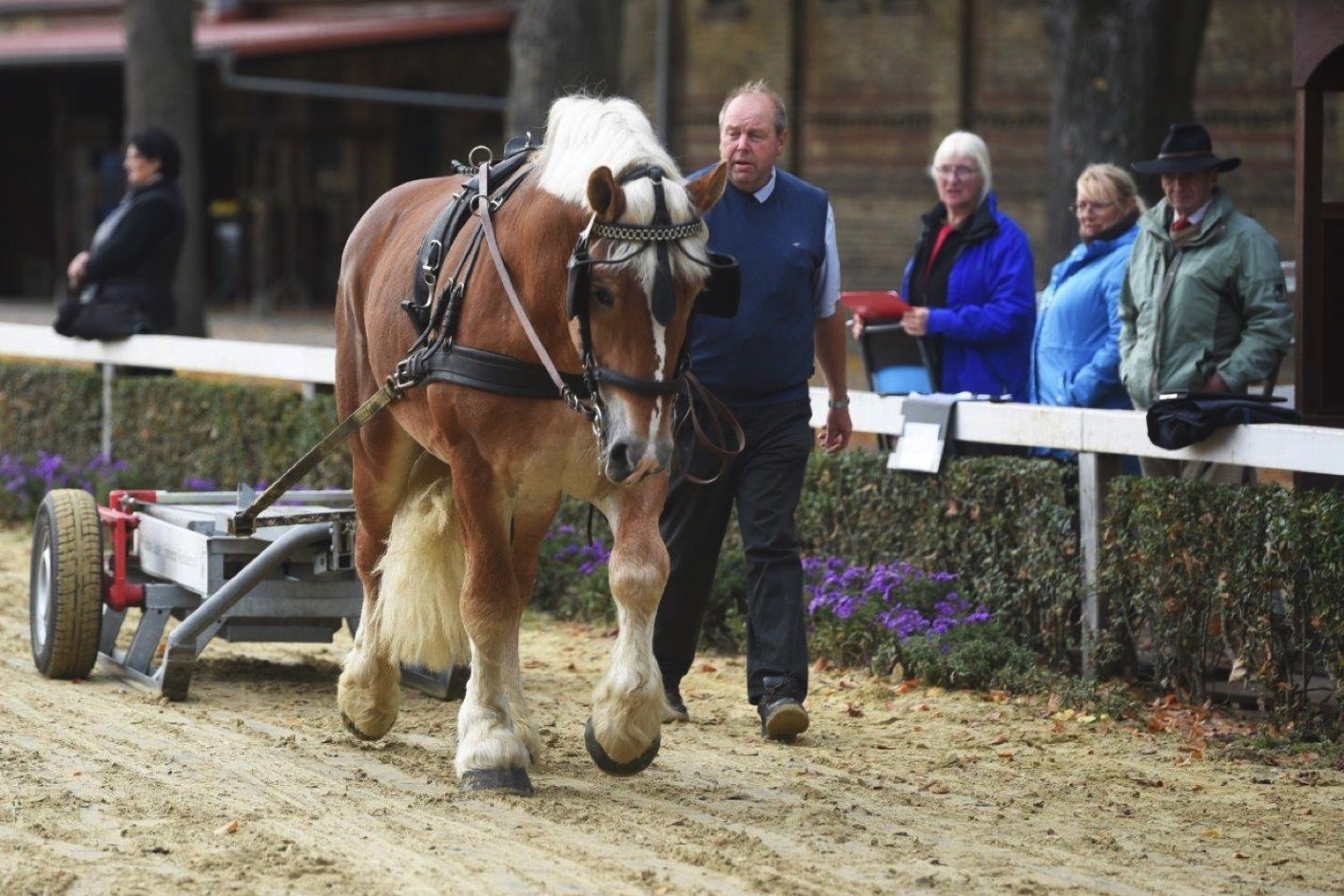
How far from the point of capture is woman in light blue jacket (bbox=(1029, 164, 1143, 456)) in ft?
27.0

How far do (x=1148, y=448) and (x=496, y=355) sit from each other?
2629 mm

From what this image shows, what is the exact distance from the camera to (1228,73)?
20391 mm

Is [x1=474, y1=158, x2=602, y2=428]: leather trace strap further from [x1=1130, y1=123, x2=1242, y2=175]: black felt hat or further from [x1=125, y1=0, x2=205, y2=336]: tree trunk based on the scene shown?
[x1=125, y1=0, x2=205, y2=336]: tree trunk

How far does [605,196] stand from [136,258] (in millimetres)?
7068

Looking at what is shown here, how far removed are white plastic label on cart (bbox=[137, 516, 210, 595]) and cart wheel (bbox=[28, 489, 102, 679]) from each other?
21cm

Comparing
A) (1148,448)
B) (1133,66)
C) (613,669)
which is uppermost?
(1133,66)

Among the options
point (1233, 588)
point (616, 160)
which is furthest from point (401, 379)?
point (1233, 588)

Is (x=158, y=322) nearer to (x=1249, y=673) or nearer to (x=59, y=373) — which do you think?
(x=59, y=373)

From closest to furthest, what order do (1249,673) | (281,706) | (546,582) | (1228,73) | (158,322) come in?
(1249,673)
(281,706)
(546,582)
(158,322)
(1228,73)

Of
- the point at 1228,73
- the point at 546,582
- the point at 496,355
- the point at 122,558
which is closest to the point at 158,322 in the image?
the point at 546,582

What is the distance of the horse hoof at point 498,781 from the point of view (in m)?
5.72

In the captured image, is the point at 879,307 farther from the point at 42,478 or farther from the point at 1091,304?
the point at 42,478

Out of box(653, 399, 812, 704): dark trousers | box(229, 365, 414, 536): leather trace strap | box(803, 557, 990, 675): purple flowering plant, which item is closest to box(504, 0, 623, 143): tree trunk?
box(803, 557, 990, 675): purple flowering plant

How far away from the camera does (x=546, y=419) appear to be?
568 centimetres
